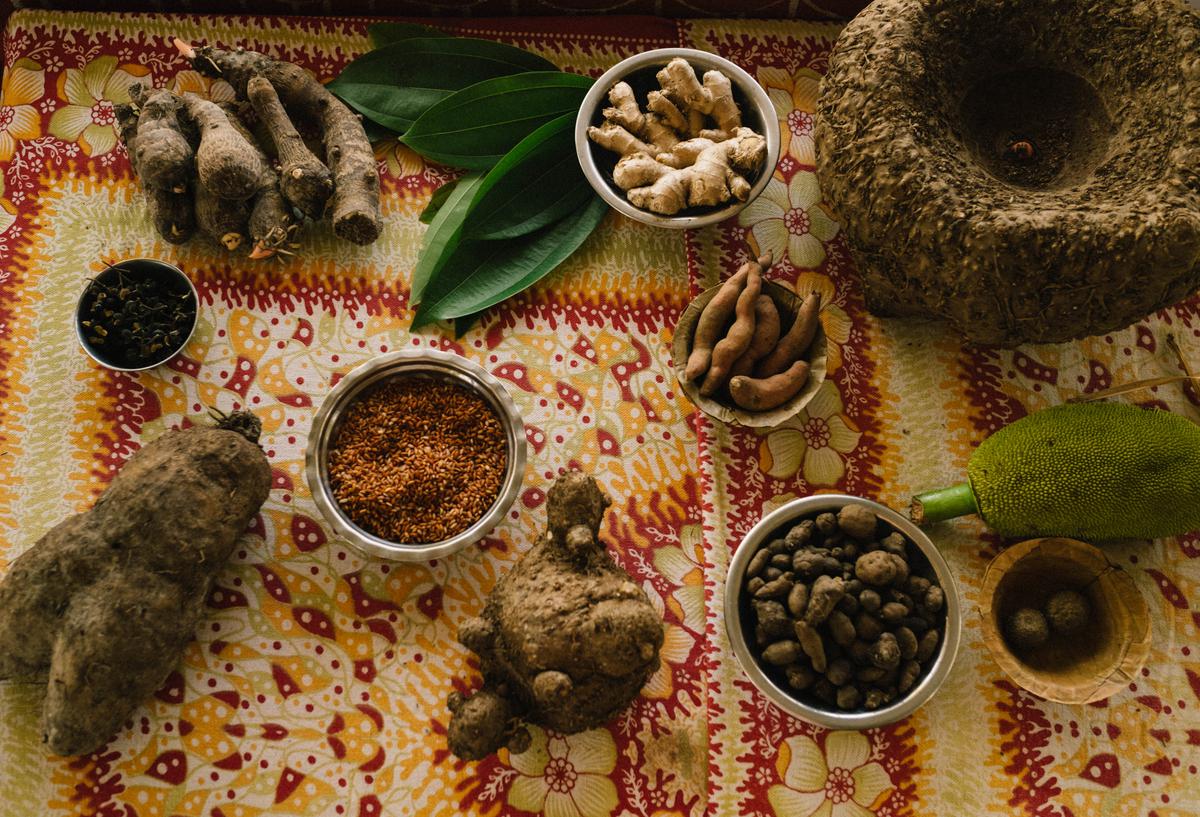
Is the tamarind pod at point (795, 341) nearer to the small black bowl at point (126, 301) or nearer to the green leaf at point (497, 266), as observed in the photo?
the green leaf at point (497, 266)

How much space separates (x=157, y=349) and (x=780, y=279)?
37.5 inches

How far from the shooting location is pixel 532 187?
1449 millimetres

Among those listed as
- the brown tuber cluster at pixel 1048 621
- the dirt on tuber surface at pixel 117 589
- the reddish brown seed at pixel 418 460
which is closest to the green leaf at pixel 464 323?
the reddish brown seed at pixel 418 460

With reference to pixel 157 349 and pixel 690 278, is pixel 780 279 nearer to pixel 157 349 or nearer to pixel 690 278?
pixel 690 278

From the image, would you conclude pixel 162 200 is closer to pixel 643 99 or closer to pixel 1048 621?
pixel 643 99

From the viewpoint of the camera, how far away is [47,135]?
1.47 m

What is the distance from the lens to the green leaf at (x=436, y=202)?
146 cm

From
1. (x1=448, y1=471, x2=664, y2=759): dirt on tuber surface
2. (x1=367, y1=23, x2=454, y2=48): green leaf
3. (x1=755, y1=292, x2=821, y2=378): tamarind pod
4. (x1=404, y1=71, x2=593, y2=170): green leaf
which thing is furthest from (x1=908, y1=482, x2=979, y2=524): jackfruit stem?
(x1=367, y1=23, x2=454, y2=48): green leaf

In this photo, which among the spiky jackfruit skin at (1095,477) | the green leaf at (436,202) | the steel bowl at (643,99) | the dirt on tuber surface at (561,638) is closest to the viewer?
the dirt on tuber surface at (561,638)

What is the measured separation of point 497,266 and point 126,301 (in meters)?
0.55

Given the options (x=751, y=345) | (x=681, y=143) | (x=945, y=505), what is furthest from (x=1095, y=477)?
(x=681, y=143)

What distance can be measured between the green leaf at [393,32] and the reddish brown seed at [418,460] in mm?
578

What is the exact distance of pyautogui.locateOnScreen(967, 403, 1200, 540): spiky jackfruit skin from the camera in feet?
4.11

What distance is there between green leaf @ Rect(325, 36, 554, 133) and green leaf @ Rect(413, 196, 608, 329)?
0.25 m
